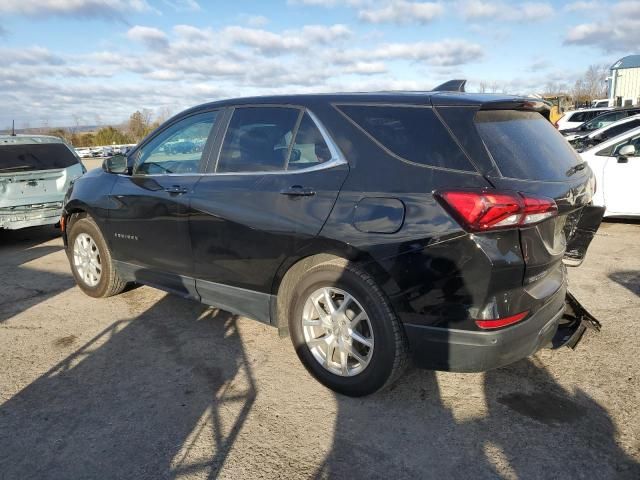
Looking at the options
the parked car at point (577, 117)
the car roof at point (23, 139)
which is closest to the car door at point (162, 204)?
the car roof at point (23, 139)

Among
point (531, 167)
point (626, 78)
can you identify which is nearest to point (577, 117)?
point (531, 167)

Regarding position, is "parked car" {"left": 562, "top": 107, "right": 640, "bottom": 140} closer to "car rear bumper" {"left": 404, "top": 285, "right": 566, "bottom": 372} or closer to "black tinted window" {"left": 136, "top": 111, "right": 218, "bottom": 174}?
"black tinted window" {"left": 136, "top": 111, "right": 218, "bottom": 174}

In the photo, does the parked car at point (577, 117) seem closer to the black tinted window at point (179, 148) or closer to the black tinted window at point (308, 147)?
Answer: the black tinted window at point (179, 148)

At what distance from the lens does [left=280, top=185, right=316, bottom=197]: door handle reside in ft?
9.94

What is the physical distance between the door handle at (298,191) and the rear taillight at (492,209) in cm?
85

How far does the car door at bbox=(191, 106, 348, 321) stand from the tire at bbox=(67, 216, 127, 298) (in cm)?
141

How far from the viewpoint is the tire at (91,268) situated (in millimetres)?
4719

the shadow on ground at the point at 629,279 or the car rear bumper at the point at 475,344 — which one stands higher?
the car rear bumper at the point at 475,344

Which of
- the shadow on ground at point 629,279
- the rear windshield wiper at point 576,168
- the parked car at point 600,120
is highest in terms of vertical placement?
the rear windshield wiper at point 576,168

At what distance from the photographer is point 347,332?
2996mm

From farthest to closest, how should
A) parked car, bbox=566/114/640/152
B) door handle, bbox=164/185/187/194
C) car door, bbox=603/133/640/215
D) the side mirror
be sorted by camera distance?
parked car, bbox=566/114/640/152 < car door, bbox=603/133/640/215 < the side mirror < door handle, bbox=164/185/187/194

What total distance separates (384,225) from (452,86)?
1290mm

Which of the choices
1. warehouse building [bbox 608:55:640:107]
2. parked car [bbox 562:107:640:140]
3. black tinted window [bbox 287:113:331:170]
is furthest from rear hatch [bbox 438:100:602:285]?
warehouse building [bbox 608:55:640:107]

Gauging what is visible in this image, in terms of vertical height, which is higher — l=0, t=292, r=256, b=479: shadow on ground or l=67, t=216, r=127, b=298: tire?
l=67, t=216, r=127, b=298: tire
